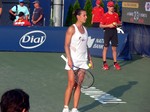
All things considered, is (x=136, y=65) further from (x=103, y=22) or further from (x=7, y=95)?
(x=7, y=95)

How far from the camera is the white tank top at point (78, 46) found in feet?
25.4

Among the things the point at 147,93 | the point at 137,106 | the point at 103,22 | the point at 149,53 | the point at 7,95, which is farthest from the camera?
the point at 149,53

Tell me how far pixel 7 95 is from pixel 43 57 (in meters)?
11.4

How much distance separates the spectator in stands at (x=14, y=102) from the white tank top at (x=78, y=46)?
4.67 m

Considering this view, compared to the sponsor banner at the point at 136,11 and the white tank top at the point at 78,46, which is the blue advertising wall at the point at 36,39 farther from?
the white tank top at the point at 78,46

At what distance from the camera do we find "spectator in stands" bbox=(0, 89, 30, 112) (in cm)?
306

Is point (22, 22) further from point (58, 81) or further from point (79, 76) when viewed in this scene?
point (79, 76)

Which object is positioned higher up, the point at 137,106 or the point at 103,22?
the point at 103,22

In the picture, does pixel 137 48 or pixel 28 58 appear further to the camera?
pixel 137 48

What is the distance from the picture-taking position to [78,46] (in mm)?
7797

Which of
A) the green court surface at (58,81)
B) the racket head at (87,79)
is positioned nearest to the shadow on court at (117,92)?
the green court surface at (58,81)

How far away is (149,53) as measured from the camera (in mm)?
15289

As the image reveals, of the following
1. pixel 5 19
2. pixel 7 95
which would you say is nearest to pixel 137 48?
pixel 5 19

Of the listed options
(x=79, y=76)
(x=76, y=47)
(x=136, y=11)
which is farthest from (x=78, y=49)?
(x=136, y=11)
